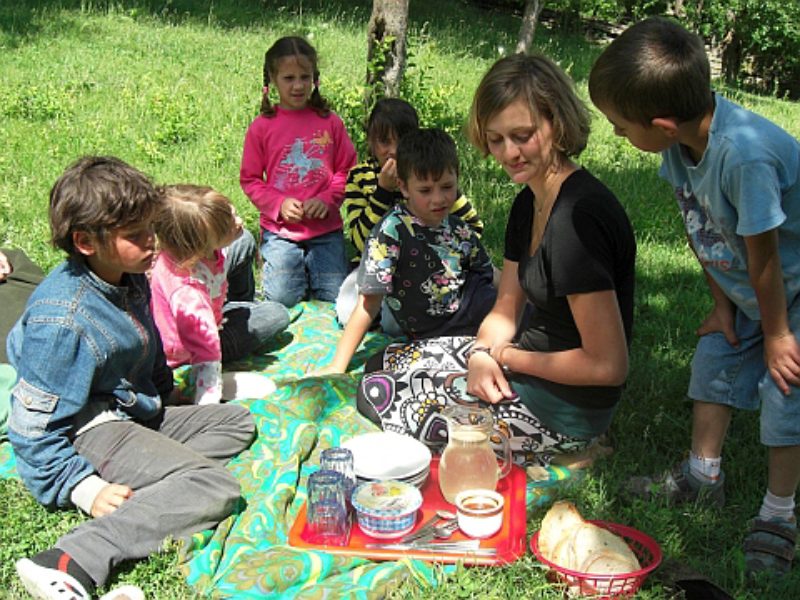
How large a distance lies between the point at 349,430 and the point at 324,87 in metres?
5.32

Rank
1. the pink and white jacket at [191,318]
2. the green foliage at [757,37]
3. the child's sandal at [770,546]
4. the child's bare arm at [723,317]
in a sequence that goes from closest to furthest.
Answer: the child's sandal at [770,546] < the child's bare arm at [723,317] < the pink and white jacket at [191,318] < the green foliage at [757,37]

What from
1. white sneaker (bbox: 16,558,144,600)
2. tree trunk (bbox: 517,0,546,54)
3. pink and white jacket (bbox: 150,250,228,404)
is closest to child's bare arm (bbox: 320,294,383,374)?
pink and white jacket (bbox: 150,250,228,404)

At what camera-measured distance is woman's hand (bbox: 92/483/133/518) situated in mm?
2881

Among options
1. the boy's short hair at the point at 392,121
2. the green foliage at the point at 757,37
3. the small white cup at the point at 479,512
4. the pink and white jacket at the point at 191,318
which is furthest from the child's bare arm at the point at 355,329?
the green foliage at the point at 757,37

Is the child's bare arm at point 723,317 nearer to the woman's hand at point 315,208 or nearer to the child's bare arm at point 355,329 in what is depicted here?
the child's bare arm at point 355,329

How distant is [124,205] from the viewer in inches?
116

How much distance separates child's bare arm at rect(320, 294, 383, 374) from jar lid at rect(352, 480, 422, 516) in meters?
1.14

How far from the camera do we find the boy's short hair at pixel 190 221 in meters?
3.62

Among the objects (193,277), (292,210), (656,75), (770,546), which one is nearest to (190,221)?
(193,277)

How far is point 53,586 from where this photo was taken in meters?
2.52

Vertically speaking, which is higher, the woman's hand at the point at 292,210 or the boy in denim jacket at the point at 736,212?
the boy in denim jacket at the point at 736,212

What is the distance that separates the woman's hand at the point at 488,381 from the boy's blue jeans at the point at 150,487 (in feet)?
3.20

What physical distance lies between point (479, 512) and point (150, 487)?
1133mm

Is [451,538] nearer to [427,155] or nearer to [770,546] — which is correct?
[770,546]
